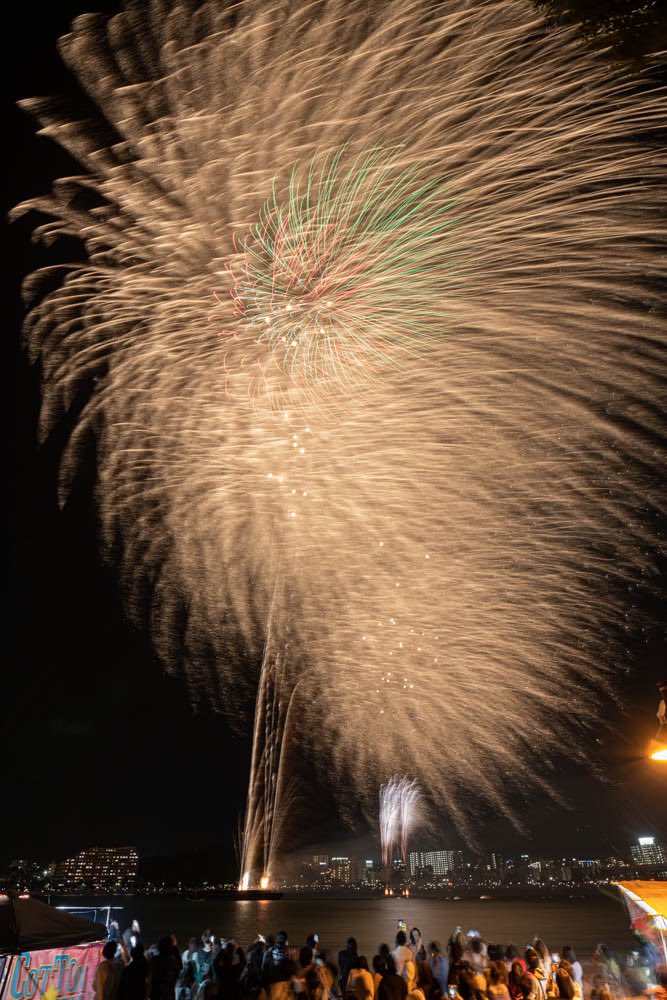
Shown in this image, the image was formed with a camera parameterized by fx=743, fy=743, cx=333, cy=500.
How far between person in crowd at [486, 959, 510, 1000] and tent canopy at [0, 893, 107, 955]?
161 inches

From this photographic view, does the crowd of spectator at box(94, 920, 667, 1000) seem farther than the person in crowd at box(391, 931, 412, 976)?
No

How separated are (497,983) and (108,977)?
400 centimetres

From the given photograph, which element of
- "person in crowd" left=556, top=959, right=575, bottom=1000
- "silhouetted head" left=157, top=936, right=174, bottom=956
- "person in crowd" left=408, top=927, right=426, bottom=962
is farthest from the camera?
"person in crowd" left=408, top=927, right=426, bottom=962

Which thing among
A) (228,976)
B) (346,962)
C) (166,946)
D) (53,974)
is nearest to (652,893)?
(346,962)

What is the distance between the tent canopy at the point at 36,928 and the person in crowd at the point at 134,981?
1.58 ft

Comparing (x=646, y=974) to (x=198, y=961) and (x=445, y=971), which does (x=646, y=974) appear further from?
(x=198, y=961)

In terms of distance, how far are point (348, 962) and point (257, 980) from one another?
50.9 inches

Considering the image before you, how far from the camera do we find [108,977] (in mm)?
7422

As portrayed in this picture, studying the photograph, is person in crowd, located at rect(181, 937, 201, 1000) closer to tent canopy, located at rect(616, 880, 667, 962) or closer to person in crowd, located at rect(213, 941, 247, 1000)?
person in crowd, located at rect(213, 941, 247, 1000)

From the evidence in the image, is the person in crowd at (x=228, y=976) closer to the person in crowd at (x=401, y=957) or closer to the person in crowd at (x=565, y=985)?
the person in crowd at (x=401, y=957)

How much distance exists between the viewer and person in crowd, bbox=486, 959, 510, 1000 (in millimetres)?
7680

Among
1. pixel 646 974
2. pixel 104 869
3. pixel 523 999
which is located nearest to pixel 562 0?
pixel 523 999

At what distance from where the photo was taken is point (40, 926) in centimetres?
714

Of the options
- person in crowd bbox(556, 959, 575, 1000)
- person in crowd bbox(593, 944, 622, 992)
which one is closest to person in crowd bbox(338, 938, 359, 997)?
person in crowd bbox(556, 959, 575, 1000)
